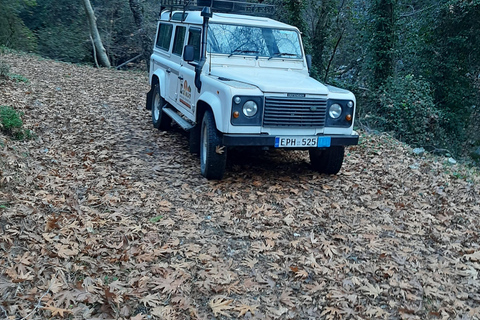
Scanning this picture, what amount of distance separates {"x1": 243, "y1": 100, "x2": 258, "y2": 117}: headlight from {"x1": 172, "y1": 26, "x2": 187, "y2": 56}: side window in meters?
2.71

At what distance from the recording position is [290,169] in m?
7.02

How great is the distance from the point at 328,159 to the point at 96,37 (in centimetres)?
1600

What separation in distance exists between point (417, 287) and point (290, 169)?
3.21 metres

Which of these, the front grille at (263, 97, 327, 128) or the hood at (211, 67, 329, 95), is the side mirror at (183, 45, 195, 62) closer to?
the hood at (211, 67, 329, 95)

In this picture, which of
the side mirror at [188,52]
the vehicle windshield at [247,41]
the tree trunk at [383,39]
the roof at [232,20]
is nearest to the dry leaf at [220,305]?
the side mirror at [188,52]

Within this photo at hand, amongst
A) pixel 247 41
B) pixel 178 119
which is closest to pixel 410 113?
pixel 247 41

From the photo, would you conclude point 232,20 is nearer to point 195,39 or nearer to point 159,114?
point 195,39

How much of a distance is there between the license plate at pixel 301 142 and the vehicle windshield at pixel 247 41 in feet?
5.82

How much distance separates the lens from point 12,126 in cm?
725

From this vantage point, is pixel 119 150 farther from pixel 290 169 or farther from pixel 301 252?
pixel 301 252

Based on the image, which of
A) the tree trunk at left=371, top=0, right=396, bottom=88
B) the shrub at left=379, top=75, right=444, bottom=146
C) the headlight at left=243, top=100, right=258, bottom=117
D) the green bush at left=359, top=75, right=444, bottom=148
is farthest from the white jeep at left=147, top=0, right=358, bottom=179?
the tree trunk at left=371, top=0, right=396, bottom=88

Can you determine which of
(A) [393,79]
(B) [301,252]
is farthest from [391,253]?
(A) [393,79]

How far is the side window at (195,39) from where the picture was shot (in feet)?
23.3

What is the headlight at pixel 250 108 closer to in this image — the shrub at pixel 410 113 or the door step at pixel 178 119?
the door step at pixel 178 119
